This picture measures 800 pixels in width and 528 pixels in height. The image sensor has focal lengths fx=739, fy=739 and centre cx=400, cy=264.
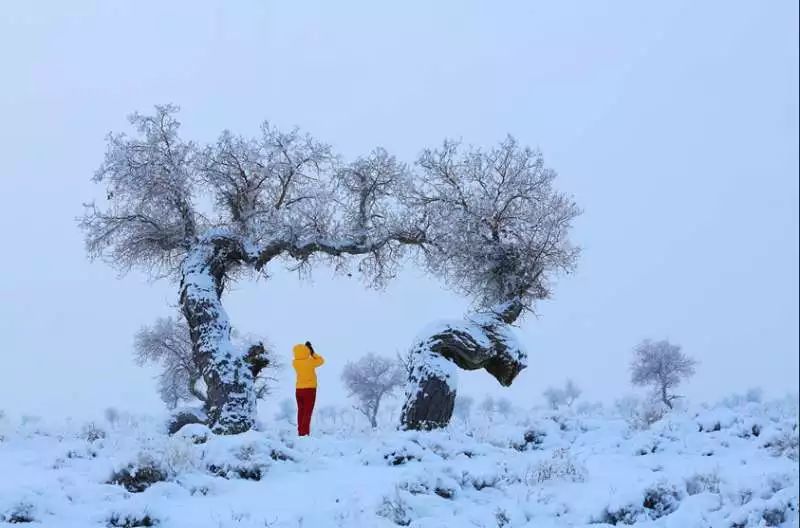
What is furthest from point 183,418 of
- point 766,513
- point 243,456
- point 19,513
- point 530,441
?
point 766,513

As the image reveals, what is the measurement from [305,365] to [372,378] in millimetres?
49141

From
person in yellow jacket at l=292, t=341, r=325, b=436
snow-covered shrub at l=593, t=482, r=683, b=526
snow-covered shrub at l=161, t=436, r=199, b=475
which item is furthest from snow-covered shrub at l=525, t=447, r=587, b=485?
person in yellow jacket at l=292, t=341, r=325, b=436

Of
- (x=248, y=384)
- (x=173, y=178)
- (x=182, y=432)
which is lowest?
(x=182, y=432)

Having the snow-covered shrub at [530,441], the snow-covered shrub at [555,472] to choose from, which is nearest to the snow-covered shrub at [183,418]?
the snow-covered shrub at [530,441]

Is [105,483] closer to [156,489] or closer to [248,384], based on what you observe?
[156,489]

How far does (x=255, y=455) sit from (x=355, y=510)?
2841 mm

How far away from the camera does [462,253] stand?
20.6m

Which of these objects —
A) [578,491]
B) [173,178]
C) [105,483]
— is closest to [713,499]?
[578,491]

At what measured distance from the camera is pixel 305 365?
16.2 metres

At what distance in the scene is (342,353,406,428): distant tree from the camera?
211 feet

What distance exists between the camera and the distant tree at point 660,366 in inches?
2445

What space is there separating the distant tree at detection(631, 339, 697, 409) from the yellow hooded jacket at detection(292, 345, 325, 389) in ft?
169

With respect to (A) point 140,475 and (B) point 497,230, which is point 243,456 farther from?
(B) point 497,230

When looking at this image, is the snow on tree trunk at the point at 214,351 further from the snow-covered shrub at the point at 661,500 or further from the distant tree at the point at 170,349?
the distant tree at the point at 170,349
